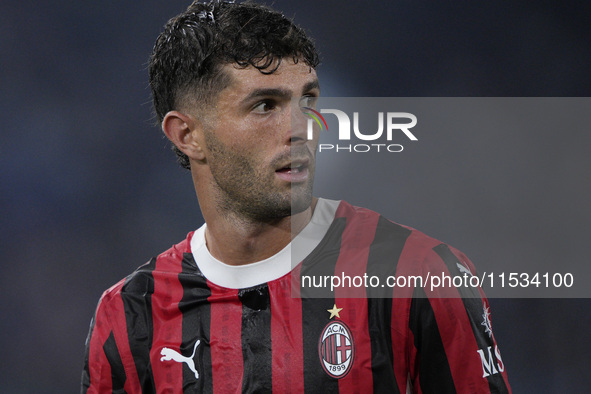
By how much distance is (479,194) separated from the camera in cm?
186

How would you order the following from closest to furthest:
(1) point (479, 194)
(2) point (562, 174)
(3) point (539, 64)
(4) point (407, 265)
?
(4) point (407, 265)
(1) point (479, 194)
(2) point (562, 174)
(3) point (539, 64)

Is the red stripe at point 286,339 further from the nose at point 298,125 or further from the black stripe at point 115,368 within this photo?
the black stripe at point 115,368

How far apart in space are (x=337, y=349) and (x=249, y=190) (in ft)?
1.48

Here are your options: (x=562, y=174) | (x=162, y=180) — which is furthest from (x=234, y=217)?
(x=162, y=180)

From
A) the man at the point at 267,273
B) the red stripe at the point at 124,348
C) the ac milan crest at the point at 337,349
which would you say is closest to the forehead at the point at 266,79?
the man at the point at 267,273

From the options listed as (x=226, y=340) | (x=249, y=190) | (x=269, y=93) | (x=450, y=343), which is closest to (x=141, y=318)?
(x=226, y=340)

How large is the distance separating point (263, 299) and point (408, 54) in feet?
6.28

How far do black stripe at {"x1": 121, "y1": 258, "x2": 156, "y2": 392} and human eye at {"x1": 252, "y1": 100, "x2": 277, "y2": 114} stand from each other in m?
0.61

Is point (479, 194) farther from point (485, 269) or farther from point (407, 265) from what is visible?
point (407, 265)

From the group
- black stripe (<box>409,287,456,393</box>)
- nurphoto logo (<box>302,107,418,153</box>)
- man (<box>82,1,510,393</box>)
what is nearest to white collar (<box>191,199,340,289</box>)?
man (<box>82,1,510,393</box>)

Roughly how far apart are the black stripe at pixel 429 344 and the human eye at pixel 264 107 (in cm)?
57

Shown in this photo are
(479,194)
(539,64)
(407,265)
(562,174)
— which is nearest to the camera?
(407,265)

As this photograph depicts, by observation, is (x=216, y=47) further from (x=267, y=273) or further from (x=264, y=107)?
(x=267, y=273)

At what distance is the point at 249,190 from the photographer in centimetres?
163
